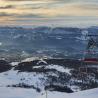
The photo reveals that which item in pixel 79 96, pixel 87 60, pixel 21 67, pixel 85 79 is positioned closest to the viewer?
pixel 87 60

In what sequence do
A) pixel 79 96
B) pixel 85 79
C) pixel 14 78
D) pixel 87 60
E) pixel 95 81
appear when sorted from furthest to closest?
1. pixel 14 78
2. pixel 85 79
3. pixel 95 81
4. pixel 79 96
5. pixel 87 60

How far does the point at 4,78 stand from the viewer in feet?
409

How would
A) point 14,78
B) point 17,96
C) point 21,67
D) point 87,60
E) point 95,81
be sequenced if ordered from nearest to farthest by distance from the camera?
point 87,60 < point 17,96 < point 95,81 < point 14,78 < point 21,67

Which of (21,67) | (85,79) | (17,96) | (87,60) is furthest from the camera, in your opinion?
(21,67)

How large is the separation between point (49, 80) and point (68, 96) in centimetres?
8082

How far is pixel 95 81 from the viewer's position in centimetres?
10775

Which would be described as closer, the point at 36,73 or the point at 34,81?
the point at 34,81

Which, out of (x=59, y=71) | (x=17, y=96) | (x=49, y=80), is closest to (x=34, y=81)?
(x=49, y=80)

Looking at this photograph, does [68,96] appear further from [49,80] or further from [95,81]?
[49,80]

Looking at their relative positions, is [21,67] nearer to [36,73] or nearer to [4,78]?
[36,73]

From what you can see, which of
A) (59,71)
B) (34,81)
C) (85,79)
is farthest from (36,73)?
(85,79)

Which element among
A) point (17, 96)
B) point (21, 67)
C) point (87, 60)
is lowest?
point (21, 67)

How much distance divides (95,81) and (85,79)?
7.31 meters

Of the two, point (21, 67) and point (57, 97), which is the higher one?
point (57, 97)
